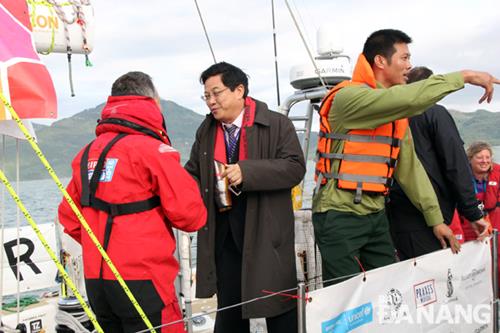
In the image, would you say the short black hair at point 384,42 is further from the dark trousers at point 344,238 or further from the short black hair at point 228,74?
the dark trousers at point 344,238

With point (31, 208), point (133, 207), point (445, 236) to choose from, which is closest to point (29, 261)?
point (133, 207)

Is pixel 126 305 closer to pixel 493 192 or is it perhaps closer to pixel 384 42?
pixel 384 42

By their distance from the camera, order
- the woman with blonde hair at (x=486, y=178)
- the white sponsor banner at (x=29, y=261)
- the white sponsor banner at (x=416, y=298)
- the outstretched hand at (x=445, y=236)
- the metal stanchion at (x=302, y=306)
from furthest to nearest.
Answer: the white sponsor banner at (x=29, y=261) < the woman with blonde hair at (x=486, y=178) < the outstretched hand at (x=445, y=236) < the white sponsor banner at (x=416, y=298) < the metal stanchion at (x=302, y=306)

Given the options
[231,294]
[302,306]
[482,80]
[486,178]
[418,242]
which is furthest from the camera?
[486,178]

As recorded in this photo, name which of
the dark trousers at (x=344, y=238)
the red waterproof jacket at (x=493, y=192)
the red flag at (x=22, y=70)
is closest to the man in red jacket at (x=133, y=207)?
the red flag at (x=22, y=70)

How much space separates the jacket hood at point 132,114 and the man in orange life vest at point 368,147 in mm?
820

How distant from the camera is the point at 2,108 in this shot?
80.6 inches

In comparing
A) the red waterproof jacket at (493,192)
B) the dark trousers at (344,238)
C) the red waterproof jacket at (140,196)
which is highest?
the red waterproof jacket at (140,196)

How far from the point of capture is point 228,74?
2719mm

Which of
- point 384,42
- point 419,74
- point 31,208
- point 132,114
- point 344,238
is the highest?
point 384,42

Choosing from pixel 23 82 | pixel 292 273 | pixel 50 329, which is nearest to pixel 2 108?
pixel 23 82

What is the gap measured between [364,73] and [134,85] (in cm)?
108

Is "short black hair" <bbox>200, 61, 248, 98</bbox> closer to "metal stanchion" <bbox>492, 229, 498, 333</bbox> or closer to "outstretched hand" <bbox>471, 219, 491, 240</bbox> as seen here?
"outstretched hand" <bbox>471, 219, 491, 240</bbox>

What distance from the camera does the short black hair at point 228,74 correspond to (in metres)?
2.71
